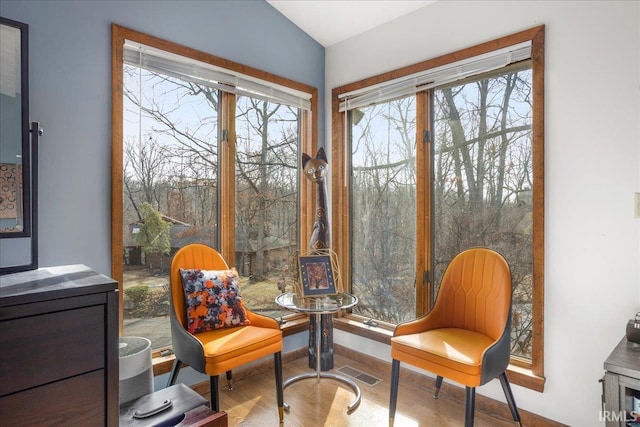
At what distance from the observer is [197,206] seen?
2.61m

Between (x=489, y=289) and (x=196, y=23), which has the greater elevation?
(x=196, y=23)

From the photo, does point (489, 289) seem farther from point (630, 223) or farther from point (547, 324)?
point (630, 223)

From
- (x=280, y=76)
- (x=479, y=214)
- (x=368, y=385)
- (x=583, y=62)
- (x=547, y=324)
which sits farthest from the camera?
(x=280, y=76)

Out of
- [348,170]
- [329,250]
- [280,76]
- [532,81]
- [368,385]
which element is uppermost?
[280,76]

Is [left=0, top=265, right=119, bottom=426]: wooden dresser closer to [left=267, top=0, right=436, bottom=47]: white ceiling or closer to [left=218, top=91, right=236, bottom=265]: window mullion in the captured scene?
[left=218, top=91, right=236, bottom=265]: window mullion

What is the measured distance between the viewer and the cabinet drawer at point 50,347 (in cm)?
105

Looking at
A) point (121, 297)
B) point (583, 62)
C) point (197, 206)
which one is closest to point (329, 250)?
point (197, 206)

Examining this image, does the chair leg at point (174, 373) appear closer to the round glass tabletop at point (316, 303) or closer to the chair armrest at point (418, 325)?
the round glass tabletop at point (316, 303)

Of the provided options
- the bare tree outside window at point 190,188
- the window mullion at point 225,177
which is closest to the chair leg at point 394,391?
the bare tree outside window at point 190,188

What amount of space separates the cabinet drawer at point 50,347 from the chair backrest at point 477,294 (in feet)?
6.17

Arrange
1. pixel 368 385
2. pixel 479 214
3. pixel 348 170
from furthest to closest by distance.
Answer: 1. pixel 348 170
2. pixel 368 385
3. pixel 479 214

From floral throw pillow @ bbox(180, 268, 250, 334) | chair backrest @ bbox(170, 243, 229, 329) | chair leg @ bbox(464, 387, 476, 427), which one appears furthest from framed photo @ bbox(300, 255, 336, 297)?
chair leg @ bbox(464, 387, 476, 427)

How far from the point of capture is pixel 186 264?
2367mm

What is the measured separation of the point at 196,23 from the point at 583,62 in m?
2.32
